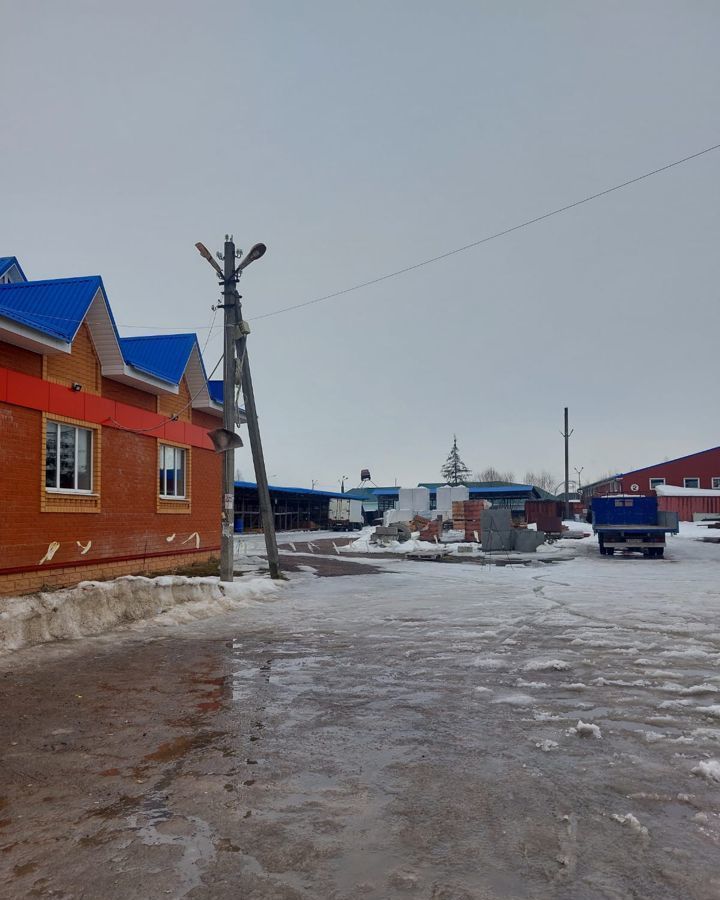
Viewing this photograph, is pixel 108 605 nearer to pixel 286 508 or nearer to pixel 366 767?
pixel 366 767

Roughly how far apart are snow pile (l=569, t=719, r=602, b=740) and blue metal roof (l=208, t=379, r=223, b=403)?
16001 millimetres

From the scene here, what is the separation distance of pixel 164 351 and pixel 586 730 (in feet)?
49.7

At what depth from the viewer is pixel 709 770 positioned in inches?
171

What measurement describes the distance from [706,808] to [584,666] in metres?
3.70

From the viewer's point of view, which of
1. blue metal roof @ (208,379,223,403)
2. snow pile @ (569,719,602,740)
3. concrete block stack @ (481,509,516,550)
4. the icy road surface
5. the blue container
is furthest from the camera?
concrete block stack @ (481,509,516,550)

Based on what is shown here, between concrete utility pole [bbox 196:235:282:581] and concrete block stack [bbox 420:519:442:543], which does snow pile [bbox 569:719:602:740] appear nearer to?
concrete utility pole [bbox 196:235:282:581]

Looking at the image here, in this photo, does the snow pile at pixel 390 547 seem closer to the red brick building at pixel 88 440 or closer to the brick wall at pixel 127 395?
the red brick building at pixel 88 440

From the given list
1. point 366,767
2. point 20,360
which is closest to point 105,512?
point 20,360

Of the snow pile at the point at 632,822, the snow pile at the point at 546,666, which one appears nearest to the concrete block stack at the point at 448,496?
the snow pile at the point at 546,666

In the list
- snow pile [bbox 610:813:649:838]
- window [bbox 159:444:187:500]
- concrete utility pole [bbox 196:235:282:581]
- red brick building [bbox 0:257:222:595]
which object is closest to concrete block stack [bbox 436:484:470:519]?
red brick building [bbox 0:257:222:595]

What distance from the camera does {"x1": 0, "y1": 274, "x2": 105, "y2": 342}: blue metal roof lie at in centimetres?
1234

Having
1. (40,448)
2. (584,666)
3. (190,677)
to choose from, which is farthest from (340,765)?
(40,448)

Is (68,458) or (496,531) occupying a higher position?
(68,458)

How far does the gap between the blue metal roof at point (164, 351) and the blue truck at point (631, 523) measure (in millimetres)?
16496
